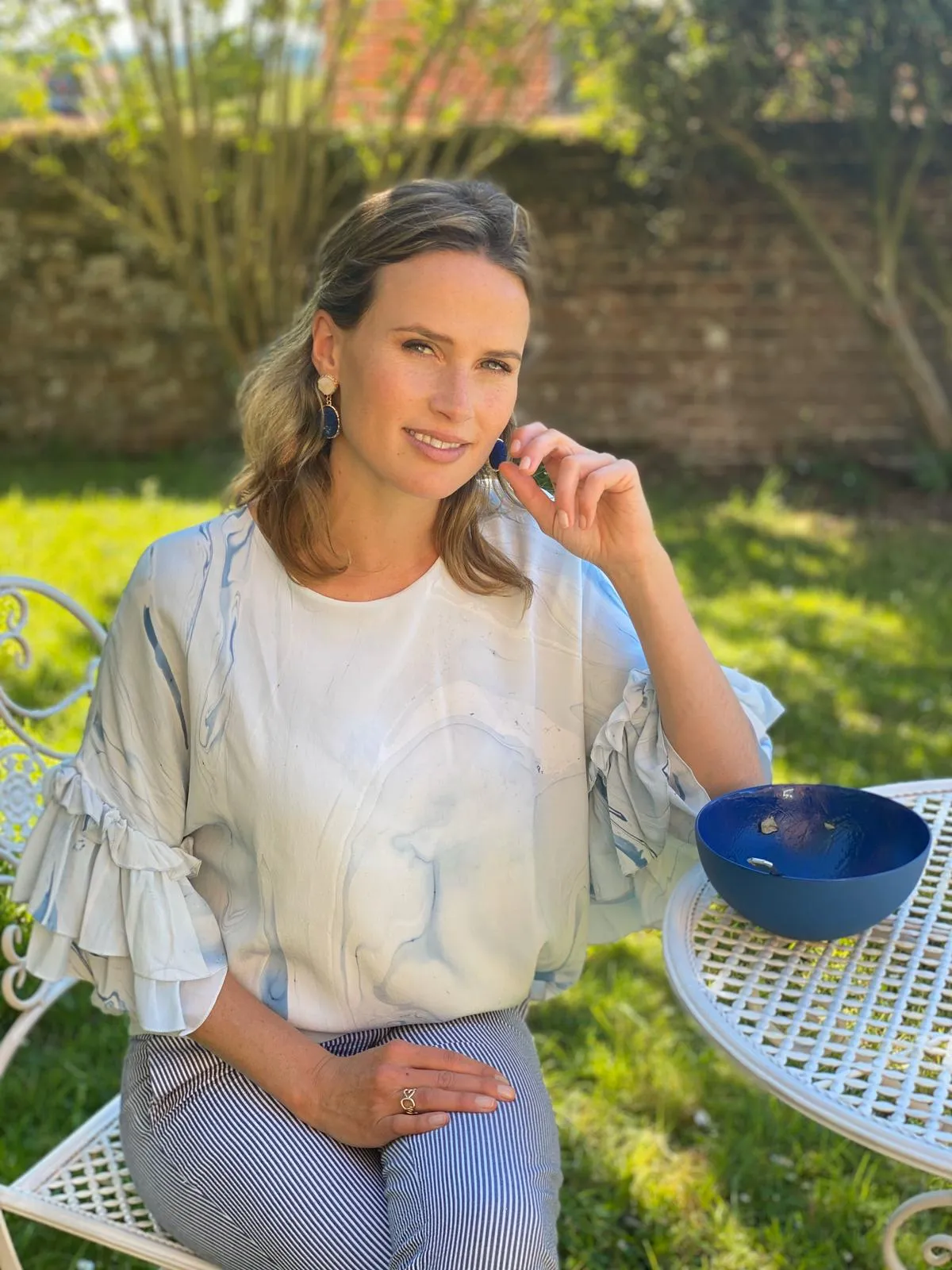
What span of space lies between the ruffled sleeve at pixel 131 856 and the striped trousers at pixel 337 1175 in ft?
0.33

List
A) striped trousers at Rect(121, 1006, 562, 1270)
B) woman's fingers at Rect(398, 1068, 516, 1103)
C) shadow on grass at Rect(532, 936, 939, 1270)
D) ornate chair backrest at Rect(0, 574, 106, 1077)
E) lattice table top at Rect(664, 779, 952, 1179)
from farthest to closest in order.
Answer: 1. shadow on grass at Rect(532, 936, 939, 1270)
2. ornate chair backrest at Rect(0, 574, 106, 1077)
3. woman's fingers at Rect(398, 1068, 516, 1103)
4. striped trousers at Rect(121, 1006, 562, 1270)
5. lattice table top at Rect(664, 779, 952, 1179)

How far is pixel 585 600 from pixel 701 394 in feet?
19.5

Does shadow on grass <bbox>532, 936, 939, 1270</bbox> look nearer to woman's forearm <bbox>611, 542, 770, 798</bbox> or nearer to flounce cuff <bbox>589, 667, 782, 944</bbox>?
flounce cuff <bbox>589, 667, 782, 944</bbox>

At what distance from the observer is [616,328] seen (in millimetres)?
7422

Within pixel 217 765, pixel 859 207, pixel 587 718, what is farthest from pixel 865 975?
pixel 859 207

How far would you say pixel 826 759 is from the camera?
12.4ft

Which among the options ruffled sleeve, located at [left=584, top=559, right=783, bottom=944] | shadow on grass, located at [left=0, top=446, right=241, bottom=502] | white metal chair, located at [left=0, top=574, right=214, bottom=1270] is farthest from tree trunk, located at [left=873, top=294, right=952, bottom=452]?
white metal chair, located at [left=0, top=574, right=214, bottom=1270]

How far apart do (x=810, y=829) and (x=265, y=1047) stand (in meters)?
0.69

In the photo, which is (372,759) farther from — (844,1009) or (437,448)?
(844,1009)

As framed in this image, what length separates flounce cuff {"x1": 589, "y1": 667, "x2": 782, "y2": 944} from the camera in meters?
1.64

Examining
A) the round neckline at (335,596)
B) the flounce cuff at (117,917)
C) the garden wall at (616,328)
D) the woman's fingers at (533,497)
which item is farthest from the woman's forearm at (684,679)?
the garden wall at (616,328)

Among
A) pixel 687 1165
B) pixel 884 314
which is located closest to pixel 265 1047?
pixel 687 1165

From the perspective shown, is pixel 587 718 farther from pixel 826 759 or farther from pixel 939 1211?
pixel 826 759

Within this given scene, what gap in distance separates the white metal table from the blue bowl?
0.05m
